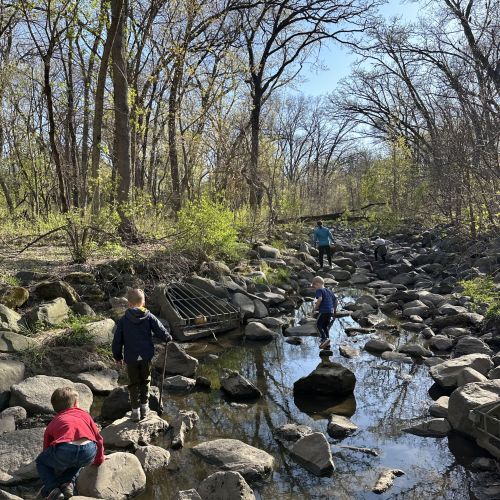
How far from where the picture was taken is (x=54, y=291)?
8.01 meters

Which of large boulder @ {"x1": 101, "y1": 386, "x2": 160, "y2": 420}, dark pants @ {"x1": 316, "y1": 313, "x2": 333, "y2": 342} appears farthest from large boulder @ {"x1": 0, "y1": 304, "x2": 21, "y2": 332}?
dark pants @ {"x1": 316, "y1": 313, "x2": 333, "y2": 342}

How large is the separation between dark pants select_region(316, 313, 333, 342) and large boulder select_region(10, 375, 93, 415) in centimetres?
431

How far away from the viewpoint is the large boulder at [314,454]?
4.57 m

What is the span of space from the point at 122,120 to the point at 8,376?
24.8 ft

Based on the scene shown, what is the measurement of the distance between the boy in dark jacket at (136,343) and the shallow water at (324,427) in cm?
65

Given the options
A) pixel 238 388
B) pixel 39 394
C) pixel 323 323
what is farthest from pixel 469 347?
pixel 39 394

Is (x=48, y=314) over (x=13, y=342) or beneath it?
over

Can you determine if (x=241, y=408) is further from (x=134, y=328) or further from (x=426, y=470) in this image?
(x=426, y=470)

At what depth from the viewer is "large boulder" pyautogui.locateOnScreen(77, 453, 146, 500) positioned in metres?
3.98

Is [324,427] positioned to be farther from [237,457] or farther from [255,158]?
[255,158]

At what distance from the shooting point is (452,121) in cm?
1359

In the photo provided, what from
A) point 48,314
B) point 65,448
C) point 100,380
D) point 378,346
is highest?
point 48,314

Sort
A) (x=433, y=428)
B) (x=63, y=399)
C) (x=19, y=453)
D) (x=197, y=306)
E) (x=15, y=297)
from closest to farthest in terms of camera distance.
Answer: (x=63, y=399) < (x=19, y=453) < (x=433, y=428) < (x=15, y=297) < (x=197, y=306)

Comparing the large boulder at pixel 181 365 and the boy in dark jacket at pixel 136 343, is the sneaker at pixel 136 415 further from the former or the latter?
the large boulder at pixel 181 365
